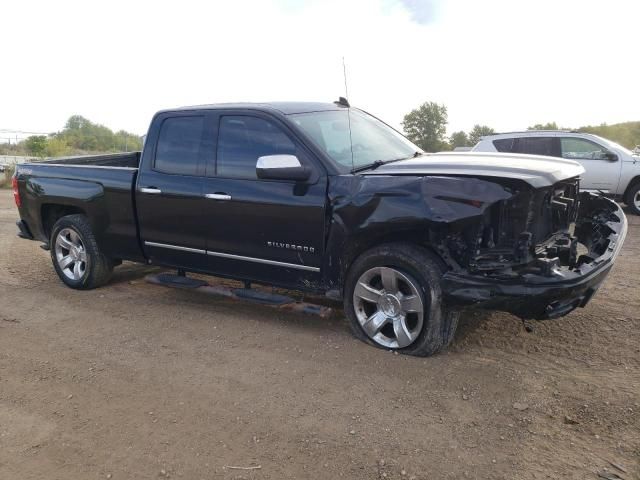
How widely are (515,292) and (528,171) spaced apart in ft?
2.69

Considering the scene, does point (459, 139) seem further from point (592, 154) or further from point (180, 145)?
point (180, 145)

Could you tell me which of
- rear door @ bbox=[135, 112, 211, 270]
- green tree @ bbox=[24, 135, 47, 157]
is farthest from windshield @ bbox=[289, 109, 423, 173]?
green tree @ bbox=[24, 135, 47, 157]

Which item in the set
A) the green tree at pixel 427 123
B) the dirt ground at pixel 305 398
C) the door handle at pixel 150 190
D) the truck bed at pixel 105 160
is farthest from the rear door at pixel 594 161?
the green tree at pixel 427 123

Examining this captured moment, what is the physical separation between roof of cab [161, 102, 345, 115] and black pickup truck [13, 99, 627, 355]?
0.08 feet

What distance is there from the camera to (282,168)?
4441 mm

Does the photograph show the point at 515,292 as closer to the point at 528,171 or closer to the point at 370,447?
the point at 528,171

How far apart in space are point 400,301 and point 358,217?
2.27 feet

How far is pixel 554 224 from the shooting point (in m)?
4.59

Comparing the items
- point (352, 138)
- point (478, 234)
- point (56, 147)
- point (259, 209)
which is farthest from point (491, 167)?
point (56, 147)

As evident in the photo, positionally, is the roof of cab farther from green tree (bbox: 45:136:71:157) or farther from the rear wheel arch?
green tree (bbox: 45:136:71:157)

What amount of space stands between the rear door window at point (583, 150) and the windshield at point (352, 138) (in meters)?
7.03

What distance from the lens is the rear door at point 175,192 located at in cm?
524

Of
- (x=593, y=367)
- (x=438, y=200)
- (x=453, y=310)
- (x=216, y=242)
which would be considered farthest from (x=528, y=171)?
(x=216, y=242)

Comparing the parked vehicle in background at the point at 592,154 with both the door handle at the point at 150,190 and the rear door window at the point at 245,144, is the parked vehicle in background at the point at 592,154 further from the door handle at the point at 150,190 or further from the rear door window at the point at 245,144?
the door handle at the point at 150,190
